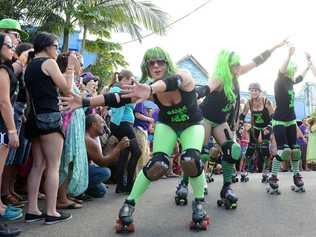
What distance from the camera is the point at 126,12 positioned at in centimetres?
1209

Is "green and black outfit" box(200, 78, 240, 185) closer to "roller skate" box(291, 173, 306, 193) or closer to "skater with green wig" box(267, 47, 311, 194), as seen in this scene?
"skater with green wig" box(267, 47, 311, 194)

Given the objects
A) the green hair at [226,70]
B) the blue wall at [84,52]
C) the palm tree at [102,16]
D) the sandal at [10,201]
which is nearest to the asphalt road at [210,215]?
the sandal at [10,201]

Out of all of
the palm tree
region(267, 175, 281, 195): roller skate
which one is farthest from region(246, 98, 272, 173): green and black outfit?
the palm tree

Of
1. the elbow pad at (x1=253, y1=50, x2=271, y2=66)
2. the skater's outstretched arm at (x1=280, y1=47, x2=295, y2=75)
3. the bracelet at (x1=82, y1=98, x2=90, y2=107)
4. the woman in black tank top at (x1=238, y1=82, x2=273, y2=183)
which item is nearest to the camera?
the bracelet at (x1=82, y1=98, x2=90, y2=107)

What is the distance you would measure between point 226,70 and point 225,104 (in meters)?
0.41

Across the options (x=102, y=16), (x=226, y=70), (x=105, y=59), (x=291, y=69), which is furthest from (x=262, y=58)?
(x=105, y=59)

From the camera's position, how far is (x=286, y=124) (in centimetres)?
584

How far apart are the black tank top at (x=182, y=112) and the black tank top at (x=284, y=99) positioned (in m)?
2.21

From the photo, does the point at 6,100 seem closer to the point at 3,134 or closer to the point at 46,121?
the point at 3,134

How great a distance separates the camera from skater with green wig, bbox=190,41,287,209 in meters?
4.73

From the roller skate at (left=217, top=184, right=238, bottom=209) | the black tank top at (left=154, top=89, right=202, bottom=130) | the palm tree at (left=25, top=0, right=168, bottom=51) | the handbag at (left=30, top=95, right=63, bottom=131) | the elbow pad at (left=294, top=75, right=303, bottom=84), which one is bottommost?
the roller skate at (left=217, top=184, right=238, bottom=209)

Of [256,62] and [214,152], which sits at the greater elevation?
[256,62]

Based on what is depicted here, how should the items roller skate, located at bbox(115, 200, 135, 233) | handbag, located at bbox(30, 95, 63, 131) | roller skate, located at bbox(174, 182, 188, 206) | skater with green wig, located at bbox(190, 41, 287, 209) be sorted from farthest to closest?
roller skate, located at bbox(174, 182, 188, 206), skater with green wig, located at bbox(190, 41, 287, 209), handbag, located at bbox(30, 95, 63, 131), roller skate, located at bbox(115, 200, 135, 233)

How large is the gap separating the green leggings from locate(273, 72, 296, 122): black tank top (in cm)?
224
